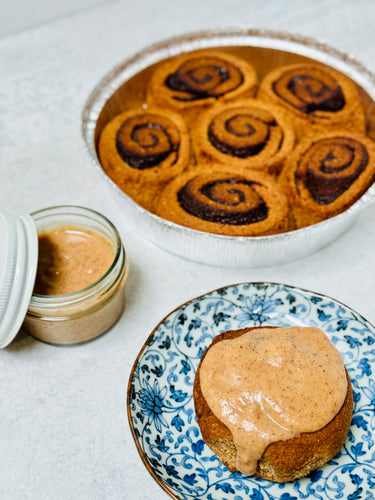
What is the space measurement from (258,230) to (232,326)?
0.26 meters

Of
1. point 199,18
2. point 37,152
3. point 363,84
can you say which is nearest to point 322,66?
point 363,84

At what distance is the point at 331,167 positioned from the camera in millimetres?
1532

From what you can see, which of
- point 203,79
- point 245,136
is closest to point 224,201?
point 245,136

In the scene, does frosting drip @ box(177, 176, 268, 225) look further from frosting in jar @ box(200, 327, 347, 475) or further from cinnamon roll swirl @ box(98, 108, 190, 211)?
frosting in jar @ box(200, 327, 347, 475)

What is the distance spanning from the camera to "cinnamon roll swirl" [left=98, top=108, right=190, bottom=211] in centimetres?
154

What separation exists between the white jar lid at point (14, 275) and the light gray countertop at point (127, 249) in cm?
17

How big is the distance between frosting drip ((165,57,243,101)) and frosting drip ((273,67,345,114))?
15 centimetres

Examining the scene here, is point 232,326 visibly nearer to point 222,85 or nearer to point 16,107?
point 222,85

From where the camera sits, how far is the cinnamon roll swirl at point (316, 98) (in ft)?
5.52

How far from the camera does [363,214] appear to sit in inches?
61.7

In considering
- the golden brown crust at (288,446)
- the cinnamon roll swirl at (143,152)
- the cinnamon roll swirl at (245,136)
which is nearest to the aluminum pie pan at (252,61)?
the cinnamon roll swirl at (143,152)

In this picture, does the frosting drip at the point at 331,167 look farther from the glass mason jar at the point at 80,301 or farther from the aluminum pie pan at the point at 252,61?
the glass mason jar at the point at 80,301

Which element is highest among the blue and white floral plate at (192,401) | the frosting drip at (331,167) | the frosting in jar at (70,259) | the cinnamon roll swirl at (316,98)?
the cinnamon roll swirl at (316,98)

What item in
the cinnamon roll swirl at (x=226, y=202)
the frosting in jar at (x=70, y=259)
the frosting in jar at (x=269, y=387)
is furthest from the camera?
the cinnamon roll swirl at (x=226, y=202)
